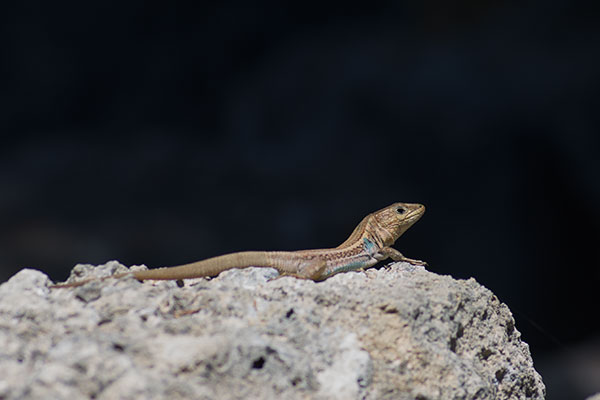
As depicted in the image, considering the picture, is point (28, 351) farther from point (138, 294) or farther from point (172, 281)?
point (172, 281)

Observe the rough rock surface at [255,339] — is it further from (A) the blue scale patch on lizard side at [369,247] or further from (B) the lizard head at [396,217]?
(B) the lizard head at [396,217]

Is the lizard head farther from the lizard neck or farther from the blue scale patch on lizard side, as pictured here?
the blue scale patch on lizard side

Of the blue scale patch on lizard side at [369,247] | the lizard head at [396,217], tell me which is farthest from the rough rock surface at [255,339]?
the lizard head at [396,217]

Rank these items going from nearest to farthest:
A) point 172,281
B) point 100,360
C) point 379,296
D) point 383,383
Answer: point 100,360, point 383,383, point 379,296, point 172,281

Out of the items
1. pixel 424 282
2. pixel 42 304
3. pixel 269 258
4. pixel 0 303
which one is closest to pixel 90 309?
pixel 42 304

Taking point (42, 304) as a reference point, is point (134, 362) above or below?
→ below

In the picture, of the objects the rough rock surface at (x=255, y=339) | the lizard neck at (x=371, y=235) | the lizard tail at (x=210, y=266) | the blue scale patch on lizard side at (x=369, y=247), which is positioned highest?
the lizard neck at (x=371, y=235)

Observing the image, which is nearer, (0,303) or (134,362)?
Answer: (134,362)

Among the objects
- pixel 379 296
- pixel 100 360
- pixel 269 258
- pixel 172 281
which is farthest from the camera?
pixel 269 258
